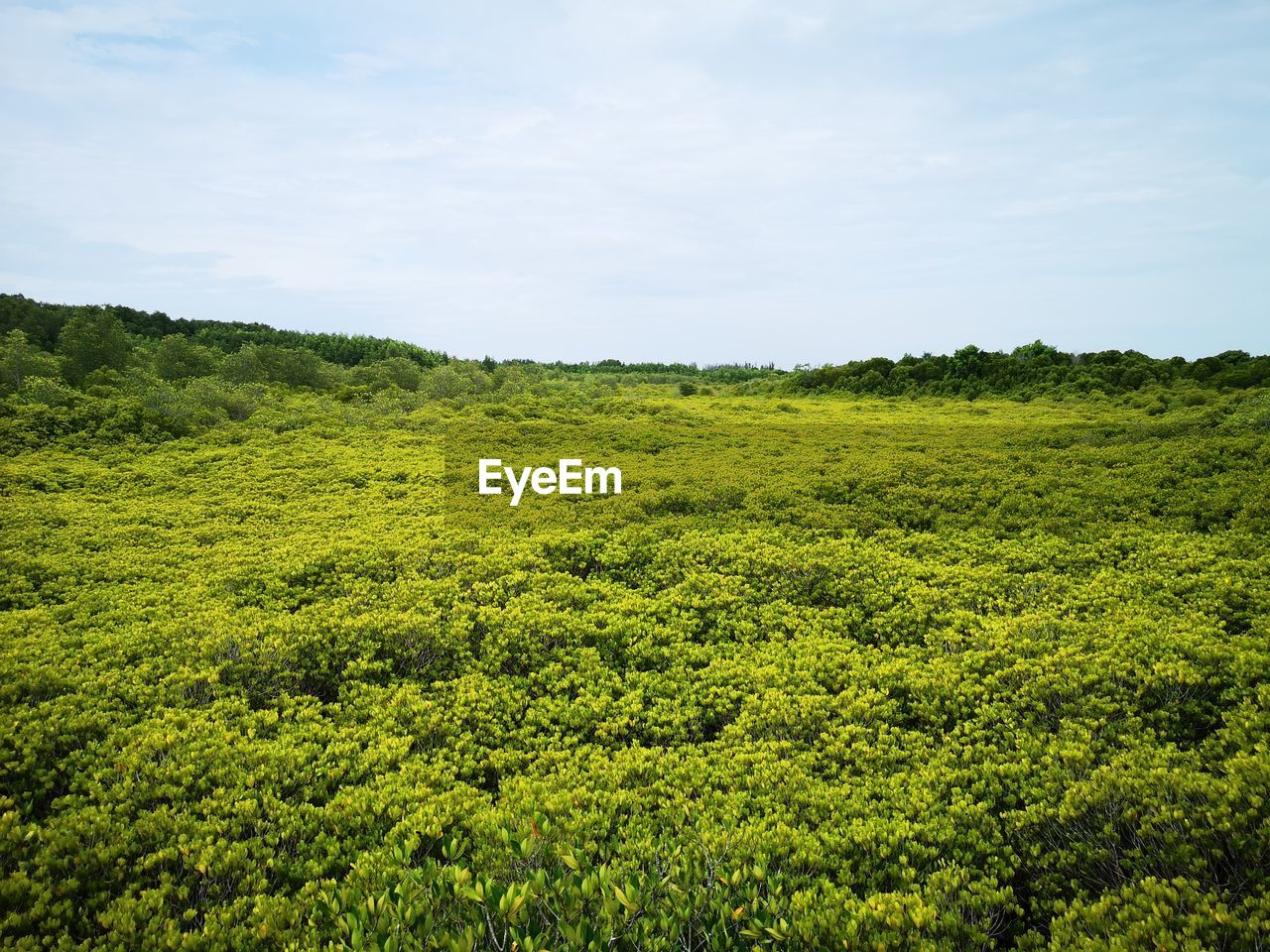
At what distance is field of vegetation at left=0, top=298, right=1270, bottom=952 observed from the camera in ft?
15.1

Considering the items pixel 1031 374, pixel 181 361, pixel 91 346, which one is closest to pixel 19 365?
pixel 91 346

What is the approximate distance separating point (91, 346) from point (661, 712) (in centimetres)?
5104

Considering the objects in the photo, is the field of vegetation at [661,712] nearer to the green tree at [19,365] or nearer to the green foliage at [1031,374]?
the green foliage at [1031,374]

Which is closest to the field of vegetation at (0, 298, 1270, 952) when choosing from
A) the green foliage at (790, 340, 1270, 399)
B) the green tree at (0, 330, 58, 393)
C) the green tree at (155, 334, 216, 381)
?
the green foliage at (790, 340, 1270, 399)

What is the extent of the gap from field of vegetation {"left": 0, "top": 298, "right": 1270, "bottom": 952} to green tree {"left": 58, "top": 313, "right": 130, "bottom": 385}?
3308 cm

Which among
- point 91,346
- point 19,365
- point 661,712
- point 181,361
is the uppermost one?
point 91,346

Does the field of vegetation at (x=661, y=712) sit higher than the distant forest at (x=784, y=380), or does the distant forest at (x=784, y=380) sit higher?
the distant forest at (x=784, y=380)

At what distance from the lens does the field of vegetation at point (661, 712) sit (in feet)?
15.1

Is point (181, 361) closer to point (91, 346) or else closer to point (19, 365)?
point (91, 346)

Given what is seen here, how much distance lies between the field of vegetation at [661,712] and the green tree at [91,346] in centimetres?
3308

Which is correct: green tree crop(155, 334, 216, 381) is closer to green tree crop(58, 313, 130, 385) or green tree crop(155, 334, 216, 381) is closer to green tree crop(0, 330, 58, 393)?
green tree crop(58, 313, 130, 385)

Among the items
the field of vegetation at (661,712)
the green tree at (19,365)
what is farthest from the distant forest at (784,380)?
the field of vegetation at (661,712)

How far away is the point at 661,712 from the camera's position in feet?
24.7

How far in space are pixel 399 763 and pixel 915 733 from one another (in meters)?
5.37
